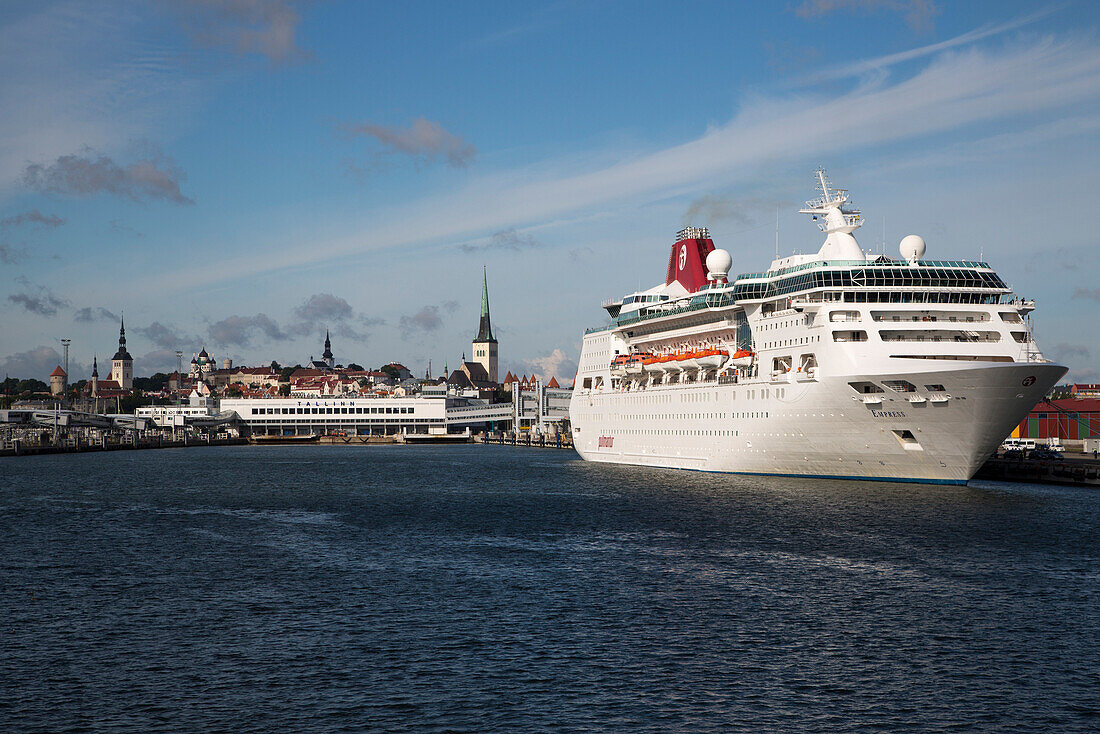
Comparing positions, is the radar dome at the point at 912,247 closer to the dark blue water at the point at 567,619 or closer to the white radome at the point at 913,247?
the white radome at the point at 913,247

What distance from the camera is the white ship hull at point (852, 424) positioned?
49656 mm

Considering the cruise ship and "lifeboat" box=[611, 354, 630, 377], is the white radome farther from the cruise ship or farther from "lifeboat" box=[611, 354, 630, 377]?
"lifeboat" box=[611, 354, 630, 377]

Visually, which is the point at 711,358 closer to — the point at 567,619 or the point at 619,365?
the point at 619,365

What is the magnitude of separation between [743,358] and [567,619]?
134 feet

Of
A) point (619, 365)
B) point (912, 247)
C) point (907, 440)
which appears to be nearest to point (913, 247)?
point (912, 247)

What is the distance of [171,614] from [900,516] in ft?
107

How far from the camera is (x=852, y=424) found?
54938 millimetres

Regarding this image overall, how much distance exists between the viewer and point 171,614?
2842 centimetres

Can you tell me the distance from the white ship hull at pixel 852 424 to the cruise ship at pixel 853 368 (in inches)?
2.9

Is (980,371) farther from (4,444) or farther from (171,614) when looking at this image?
(4,444)

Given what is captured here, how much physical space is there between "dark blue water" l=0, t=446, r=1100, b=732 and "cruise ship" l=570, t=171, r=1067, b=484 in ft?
14.1

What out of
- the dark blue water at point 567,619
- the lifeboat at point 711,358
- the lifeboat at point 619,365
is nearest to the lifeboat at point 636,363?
the lifeboat at point 619,365

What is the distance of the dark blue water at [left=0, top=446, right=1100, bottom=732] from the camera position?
20469mm

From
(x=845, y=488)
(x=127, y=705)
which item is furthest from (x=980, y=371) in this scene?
(x=127, y=705)
